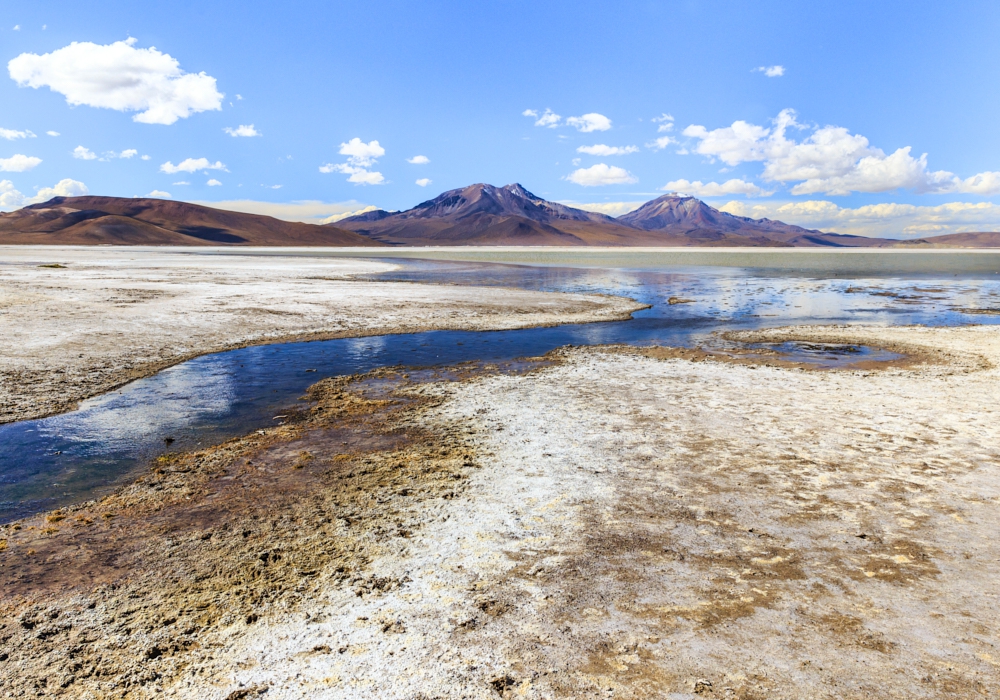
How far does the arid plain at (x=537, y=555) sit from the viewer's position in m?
3.18

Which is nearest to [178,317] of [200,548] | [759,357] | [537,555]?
[200,548]

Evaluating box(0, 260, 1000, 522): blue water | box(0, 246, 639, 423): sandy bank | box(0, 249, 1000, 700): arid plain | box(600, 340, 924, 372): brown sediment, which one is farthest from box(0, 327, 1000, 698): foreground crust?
box(0, 246, 639, 423): sandy bank

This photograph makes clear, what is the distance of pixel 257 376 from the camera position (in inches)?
415

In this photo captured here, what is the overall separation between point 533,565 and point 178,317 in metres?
15.2

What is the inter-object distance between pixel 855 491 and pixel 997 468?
Result: 70.4 inches

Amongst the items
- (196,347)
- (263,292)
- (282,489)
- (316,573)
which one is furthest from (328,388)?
(263,292)

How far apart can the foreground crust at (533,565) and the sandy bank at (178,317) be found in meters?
4.80

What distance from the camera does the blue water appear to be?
20.5 ft

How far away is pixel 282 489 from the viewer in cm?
561

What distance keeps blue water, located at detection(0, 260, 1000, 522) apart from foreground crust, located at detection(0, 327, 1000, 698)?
0.84 meters

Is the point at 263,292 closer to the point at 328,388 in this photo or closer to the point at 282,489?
the point at 328,388

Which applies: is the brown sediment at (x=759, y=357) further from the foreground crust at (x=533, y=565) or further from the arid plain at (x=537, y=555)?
the foreground crust at (x=533, y=565)

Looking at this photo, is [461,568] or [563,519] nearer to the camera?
[461,568]

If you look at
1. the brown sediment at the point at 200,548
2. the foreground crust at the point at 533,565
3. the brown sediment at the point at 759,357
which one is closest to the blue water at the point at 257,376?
the brown sediment at the point at 759,357
